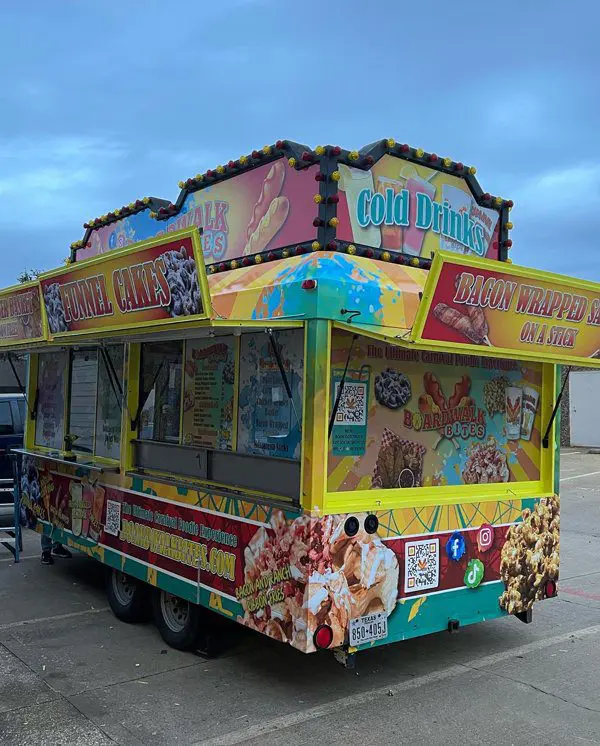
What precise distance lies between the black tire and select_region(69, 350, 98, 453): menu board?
1404 mm

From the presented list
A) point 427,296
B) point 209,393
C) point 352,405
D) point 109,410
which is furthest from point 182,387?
point 427,296

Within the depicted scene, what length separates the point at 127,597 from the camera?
21.0ft

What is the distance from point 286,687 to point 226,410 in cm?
201

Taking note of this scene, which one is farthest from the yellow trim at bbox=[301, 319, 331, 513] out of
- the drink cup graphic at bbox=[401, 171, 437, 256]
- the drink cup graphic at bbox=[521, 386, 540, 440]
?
the drink cup graphic at bbox=[521, 386, 540, 440]

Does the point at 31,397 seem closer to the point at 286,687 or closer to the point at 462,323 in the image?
the point at 286,687

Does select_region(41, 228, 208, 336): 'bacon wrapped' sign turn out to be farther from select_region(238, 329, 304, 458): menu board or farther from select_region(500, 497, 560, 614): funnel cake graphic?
select_region(500, 497, 560, 614): funnel cake graphic

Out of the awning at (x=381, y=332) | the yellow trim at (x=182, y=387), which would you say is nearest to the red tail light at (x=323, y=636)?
the awning at (x=381, y=332)

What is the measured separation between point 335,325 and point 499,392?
1955 millimetres

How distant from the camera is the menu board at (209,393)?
5637 mm

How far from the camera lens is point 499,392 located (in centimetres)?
583

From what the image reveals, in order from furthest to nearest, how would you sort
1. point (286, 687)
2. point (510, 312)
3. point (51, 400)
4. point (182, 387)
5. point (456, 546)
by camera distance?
point (51, 400), point (182, 387), point (456, 546), point (286, 687), point (510, 312)

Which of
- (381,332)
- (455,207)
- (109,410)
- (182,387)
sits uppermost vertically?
(455,207)

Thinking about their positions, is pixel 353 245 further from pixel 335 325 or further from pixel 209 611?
pixel 209 611

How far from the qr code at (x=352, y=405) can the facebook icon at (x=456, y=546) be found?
104cm
